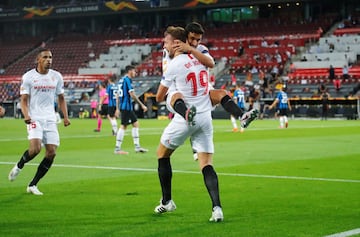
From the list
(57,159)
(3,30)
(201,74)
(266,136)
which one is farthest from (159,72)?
(201,74)

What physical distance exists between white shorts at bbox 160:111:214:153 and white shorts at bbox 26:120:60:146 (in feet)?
11.6

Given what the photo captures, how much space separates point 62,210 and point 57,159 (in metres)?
9.08

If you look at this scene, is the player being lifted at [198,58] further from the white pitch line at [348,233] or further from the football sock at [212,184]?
the white pitch line at [348,233]

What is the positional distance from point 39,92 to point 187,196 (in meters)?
3.03

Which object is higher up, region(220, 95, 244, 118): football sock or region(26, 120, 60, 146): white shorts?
region(220, 95, 244, 118): football sock

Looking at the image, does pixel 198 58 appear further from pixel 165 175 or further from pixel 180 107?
pixel 165 175

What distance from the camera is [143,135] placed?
31.5 meters

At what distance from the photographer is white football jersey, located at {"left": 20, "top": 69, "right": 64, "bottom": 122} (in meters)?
12.8

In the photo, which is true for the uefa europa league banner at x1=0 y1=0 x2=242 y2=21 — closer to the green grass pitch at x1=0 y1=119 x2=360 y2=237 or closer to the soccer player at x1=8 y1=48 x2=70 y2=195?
the green grass pitch at x1=0 y1=119 x2=360 y2=237

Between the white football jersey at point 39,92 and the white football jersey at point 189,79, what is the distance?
151 inches

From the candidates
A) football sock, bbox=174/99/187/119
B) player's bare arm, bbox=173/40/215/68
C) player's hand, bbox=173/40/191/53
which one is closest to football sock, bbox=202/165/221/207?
football sock, bbox=174/99/187/119

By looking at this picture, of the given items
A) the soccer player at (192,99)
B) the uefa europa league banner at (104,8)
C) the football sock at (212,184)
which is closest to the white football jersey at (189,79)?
the soccer player at (192,99)

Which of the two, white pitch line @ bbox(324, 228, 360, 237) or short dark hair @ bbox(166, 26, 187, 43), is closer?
white pitch line @ bbox(324, 228, 360, 237)

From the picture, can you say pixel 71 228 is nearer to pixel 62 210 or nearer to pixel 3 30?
pixel 62 210
